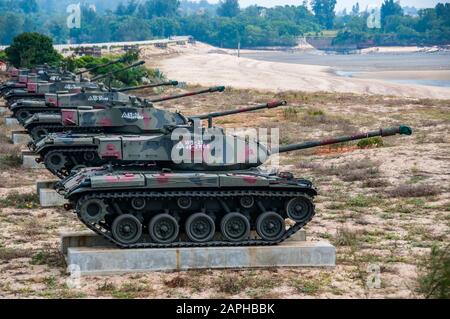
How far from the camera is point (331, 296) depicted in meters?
15.4

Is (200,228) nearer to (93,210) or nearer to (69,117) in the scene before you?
(93,210)

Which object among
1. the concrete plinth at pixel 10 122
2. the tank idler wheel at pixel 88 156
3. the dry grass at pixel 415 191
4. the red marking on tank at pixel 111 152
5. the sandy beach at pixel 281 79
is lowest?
the sandy beach at pixel 281 79

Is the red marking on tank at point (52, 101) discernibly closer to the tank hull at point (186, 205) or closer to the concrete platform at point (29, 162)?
the concrete platform at point (29, 162)

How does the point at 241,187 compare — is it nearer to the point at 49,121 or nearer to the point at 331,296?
the point at 331,296

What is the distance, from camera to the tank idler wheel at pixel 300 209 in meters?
17.8

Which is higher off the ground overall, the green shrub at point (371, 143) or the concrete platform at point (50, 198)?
the concrete platform at point (50, 198)

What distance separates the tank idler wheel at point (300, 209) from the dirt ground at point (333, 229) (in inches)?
39.9

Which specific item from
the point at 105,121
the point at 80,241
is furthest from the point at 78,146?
the point at 80,241

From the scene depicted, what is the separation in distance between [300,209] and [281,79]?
63391mm

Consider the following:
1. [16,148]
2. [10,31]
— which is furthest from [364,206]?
[10,31]

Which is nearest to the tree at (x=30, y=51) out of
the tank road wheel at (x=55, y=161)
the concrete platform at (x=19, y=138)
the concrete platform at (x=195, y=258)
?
the concrete platform at (x=19, y=138)

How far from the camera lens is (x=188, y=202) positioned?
1753cm

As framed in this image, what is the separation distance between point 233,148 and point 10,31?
473 feet
